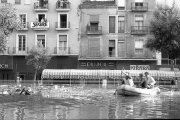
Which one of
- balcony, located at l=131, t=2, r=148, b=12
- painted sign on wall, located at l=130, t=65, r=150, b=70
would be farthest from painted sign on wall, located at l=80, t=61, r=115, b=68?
balcony, located at l=131, t=2, r=148, b=12

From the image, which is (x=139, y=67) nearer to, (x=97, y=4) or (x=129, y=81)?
(x=97, y=4)

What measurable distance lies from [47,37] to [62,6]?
530 centimetres

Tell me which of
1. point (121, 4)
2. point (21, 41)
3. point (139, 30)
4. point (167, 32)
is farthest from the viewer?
point (21, 41)

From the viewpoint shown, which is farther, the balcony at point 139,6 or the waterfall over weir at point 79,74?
the balcony at point 139,6

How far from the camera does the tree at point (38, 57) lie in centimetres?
5452

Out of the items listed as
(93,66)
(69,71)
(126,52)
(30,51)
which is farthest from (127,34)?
(30,51)

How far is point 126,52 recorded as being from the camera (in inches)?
2247

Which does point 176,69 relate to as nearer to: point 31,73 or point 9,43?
point 31,73

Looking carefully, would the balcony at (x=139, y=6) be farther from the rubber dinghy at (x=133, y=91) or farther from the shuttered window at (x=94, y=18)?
the rubber dinghy at (x=133, y=91)

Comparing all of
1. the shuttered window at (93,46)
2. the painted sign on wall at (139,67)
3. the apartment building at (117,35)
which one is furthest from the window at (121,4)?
the painted sign on wall at (139,67)

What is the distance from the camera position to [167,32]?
4591cm

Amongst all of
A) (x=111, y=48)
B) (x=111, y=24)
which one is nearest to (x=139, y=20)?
(x=111, y=24)

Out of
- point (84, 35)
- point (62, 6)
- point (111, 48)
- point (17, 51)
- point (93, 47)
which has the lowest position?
point (17, 51)

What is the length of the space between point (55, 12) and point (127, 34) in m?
11.5
